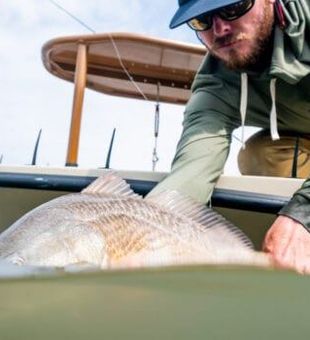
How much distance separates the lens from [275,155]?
3.32m

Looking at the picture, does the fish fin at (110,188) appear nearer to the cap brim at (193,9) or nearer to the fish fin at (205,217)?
the fish fin at (205,217)

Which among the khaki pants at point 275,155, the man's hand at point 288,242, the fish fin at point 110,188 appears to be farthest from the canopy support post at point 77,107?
the man's hand at point 288,242

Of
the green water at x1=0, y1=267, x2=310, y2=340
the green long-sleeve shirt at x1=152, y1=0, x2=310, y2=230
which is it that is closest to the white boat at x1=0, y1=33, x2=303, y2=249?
the green long-sleeve shirt at x1=152, y1=0, x2=310, y2=230

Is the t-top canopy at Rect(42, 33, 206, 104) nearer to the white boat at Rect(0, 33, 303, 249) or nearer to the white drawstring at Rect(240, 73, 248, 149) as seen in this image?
the white boat at Rect(0, 33, 303, 249)

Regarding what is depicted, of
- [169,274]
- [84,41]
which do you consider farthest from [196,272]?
[84,41]

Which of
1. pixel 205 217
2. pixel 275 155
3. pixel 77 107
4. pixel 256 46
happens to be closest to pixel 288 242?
pixel 205 217

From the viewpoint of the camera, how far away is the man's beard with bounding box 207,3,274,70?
261cm

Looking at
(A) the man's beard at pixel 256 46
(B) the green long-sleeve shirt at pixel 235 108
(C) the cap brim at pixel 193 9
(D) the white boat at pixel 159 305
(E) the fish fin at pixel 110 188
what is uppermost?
(C) the cap brim at pixel 193 9

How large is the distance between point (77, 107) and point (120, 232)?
9.53 ft

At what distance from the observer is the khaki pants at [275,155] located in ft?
10.6

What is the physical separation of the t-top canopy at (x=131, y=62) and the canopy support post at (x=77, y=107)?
10 centimetres

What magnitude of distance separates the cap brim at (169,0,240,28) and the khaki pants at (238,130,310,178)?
34.2 inches

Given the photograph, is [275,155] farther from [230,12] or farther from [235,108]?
[230,12]

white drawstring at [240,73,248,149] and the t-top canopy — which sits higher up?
the t-top canopy
